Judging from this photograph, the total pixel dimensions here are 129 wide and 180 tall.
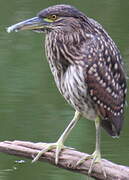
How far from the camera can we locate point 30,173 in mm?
6699

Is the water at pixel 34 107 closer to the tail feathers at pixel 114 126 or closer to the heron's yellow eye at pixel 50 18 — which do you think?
the tail feathers at pixel 114 126

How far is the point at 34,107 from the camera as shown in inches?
308

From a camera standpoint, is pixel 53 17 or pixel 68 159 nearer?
pixel 53 17

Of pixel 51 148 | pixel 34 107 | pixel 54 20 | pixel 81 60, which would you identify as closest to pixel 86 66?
pixel 81 60

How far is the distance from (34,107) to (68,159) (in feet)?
8.80

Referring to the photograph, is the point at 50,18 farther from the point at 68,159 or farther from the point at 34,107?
the point at 34,107

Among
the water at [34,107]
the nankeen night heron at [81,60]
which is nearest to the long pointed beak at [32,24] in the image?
the nankeen night heron at [81,60]

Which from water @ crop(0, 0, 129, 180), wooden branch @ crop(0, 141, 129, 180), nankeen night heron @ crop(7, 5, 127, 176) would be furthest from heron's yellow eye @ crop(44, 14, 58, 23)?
water @ crop(0, 0, 129, 180)

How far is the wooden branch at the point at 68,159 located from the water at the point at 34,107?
1466 millimetres

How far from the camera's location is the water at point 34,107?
6859 millimetres

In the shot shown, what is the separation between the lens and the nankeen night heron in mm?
5066

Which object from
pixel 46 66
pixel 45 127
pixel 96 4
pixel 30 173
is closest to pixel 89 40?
pixel 30 173

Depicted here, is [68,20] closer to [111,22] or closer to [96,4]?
[111,22]

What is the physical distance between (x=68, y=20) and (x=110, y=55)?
306 millimetres
